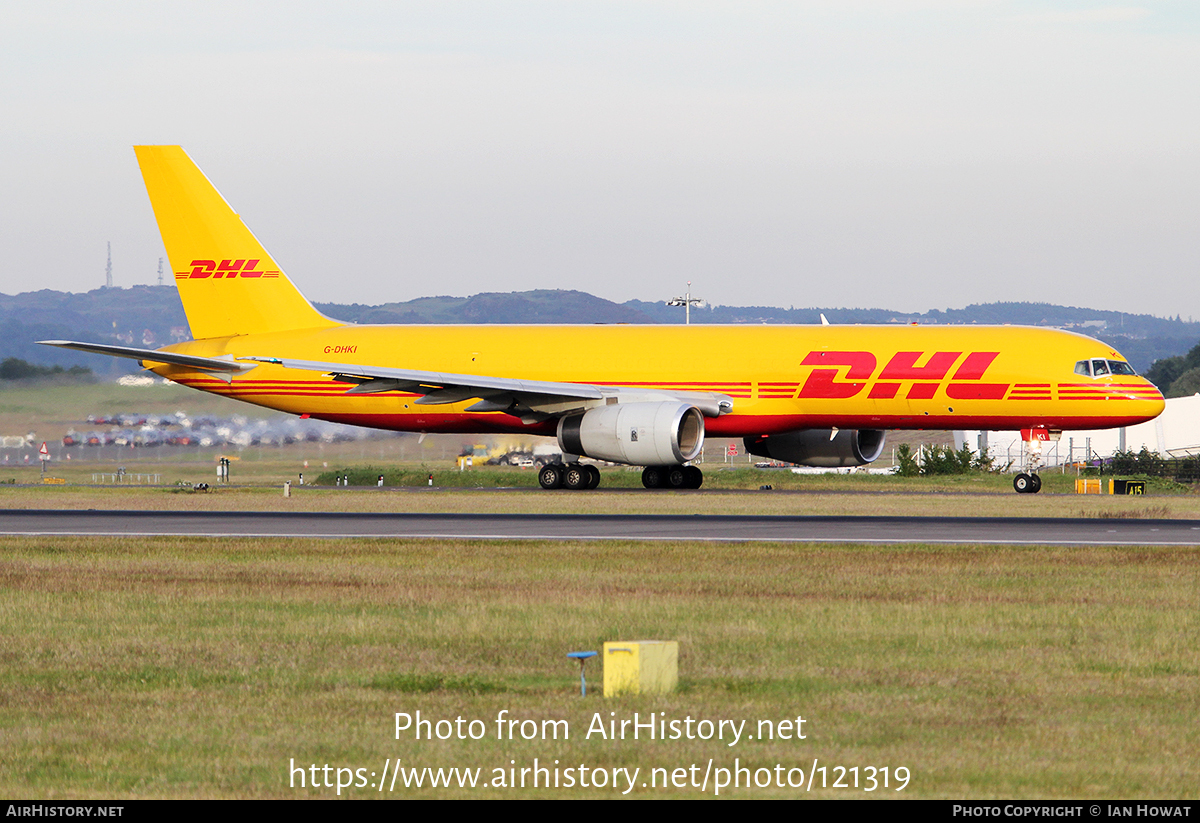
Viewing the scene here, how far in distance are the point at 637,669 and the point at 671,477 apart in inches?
1319

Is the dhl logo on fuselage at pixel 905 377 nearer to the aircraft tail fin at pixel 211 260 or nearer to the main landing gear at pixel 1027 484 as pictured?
the main landing gear at pixel 1027 484

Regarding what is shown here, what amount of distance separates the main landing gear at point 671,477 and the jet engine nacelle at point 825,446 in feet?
6.34

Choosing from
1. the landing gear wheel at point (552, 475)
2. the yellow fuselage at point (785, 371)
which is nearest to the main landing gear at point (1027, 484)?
the yellow fuselage at point (785, 371)

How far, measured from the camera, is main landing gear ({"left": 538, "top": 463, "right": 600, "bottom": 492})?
44.2 m

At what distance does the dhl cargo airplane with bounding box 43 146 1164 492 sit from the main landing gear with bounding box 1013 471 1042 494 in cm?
13

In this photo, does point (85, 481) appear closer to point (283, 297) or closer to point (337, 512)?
point (283, 297)

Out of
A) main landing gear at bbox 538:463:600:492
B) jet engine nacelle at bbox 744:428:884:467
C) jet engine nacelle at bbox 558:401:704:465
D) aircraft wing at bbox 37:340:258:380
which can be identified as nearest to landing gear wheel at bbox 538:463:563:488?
main landing gear at bbox 538:463:600:492

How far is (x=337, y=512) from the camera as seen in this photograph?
1339 inches

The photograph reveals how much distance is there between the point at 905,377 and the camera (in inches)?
1596

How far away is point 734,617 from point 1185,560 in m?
9.11

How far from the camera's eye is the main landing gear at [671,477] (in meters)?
44.5

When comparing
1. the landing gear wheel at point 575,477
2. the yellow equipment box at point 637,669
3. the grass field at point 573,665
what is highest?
the yellow equipment box at point 637,669

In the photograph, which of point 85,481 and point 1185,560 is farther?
point 85,481
